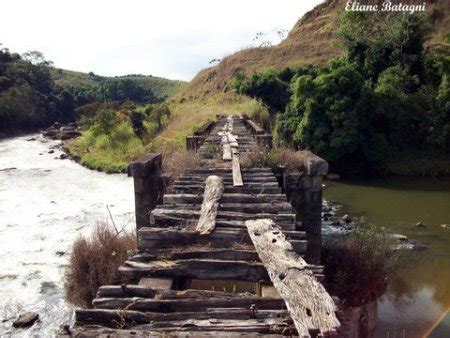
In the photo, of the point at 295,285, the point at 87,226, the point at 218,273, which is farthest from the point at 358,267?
the point at 87,226

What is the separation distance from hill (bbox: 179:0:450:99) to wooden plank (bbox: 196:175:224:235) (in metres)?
38.6

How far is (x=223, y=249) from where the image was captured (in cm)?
441

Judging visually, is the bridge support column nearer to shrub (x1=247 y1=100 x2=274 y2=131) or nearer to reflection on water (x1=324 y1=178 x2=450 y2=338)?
reflection on water (x1=324 y1=178 x2=450 y2=338)

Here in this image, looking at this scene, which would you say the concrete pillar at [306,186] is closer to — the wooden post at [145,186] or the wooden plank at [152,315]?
the wooden post at [145,186]

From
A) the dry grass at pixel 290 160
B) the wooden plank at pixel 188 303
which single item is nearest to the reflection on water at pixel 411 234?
the dry grass at pixel 290 160

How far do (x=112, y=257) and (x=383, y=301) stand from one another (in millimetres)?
6528

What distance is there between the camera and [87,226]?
1499cm

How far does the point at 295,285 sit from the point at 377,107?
21559 mm

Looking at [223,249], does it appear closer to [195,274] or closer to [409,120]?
[195,274]

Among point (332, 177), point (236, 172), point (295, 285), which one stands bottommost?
point (332, 177)

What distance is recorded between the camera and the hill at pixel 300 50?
4491 cm

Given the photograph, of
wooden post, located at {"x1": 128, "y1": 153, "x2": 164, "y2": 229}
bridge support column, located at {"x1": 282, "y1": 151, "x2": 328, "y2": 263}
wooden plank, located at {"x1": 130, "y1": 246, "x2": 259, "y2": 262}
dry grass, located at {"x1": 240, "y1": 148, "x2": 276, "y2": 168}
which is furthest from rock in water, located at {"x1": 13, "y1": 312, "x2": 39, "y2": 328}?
wooden plank, located at {"x1": 130, "y1": 246, "x2": 259, "y2": 262}

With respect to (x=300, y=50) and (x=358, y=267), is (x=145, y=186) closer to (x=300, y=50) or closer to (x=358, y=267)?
(x=358, y=267)

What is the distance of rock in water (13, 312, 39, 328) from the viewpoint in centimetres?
908
